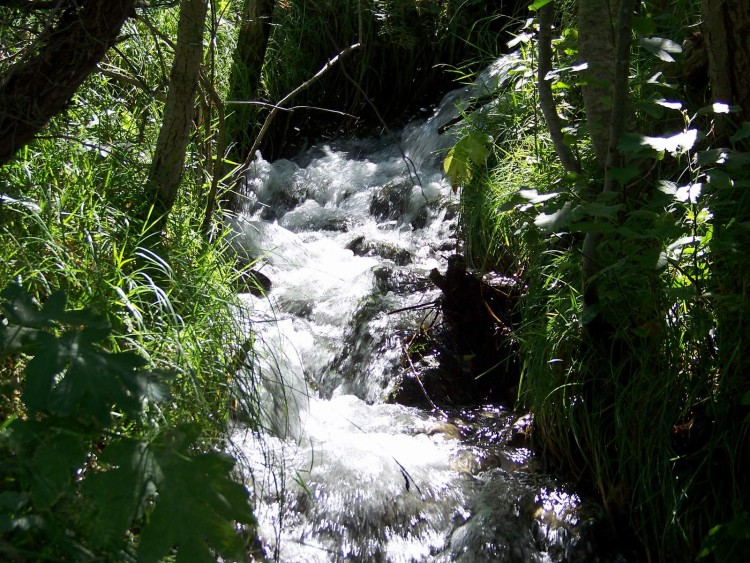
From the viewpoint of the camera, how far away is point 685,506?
98.7 inches

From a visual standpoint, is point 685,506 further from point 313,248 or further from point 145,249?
point 313,248

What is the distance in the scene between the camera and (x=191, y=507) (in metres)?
1.31

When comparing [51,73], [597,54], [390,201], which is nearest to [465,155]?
[597,54]

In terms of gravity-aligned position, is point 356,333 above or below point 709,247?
below

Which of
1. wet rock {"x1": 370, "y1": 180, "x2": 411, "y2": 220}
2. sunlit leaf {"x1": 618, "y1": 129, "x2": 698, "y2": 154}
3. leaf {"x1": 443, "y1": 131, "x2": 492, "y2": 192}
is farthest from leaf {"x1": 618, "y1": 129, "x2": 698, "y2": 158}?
wet rock {"x1": 370, "y1": 180, "x2": 411, "y2": 220}

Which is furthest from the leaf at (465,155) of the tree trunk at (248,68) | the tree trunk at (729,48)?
the tree trunk at (248,68)

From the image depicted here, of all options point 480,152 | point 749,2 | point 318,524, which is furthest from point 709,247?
point 318,524

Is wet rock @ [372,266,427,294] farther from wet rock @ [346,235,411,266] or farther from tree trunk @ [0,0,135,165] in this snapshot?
tree trunk @ [0,0,135,165]

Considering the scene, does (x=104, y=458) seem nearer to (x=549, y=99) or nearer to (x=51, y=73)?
(x=51, y=73)

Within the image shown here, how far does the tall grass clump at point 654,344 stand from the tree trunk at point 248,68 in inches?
130

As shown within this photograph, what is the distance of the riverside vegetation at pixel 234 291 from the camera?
4.74ft

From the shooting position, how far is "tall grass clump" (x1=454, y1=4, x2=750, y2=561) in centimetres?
235

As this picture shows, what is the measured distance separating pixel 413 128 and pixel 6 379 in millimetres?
4782

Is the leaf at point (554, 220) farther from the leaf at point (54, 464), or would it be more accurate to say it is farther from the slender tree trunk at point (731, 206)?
the leaf at point (54, 464)
